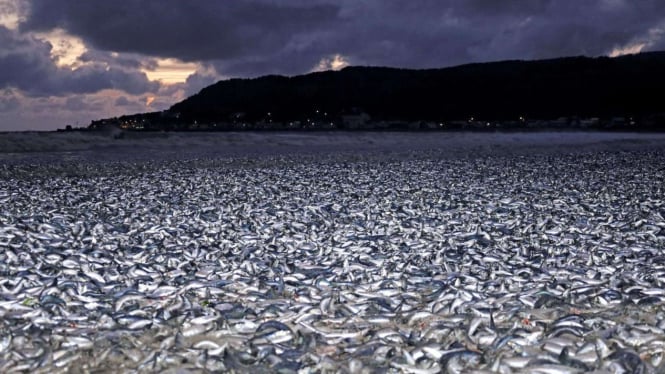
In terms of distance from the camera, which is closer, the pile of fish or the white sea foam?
the pile of fish

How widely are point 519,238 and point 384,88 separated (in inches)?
5912

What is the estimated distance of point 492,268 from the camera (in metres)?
8.55

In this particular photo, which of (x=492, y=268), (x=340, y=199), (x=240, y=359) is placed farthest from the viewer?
(x=340, y=199)

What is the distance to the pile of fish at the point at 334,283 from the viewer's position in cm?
529

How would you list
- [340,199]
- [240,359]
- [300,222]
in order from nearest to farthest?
[240,359], [300,222], [340,199]

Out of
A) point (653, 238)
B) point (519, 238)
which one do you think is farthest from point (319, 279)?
point (653, 238)

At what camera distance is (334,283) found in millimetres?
7793

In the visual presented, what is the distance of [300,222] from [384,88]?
149m

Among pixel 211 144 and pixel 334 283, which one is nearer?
pixel 334 283

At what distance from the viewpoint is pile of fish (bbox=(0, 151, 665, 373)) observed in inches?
208

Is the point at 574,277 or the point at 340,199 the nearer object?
the point at 574,277

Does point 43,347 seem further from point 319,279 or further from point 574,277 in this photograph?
point 574,277

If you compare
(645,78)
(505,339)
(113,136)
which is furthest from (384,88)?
(505,339)

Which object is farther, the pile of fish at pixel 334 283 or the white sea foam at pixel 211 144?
the white sea foam at pixel 211 144
